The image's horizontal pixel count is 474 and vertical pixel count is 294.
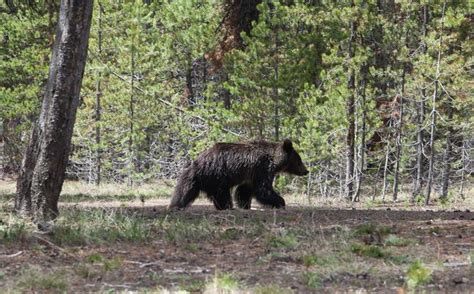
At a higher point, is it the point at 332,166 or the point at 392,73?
the point at 392,73

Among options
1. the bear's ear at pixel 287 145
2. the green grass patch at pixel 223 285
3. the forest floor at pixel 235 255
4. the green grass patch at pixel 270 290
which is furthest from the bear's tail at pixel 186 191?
the green grass patch at pixel 270 290

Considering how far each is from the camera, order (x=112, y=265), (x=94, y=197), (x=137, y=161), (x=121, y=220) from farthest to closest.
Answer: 1. (x=137, y=161)
2. (x=94, y=197)
3. (x=121, y=220)
4. (x=112, y=265)

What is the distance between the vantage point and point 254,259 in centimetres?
738

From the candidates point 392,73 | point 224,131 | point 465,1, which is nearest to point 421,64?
point 392,73

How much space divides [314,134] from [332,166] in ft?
19.9

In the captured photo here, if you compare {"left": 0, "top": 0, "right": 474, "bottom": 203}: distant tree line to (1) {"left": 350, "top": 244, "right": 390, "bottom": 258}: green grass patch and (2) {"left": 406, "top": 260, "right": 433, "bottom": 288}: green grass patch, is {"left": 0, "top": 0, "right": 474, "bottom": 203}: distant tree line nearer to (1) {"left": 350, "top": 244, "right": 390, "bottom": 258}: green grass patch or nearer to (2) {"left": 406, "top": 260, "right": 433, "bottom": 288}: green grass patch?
(1) {"left": 350, "top": 244, "right": 390, "bottom": 258}: green grass patch

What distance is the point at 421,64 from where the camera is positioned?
19.9m

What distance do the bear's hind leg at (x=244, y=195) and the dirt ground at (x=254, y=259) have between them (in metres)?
3.44

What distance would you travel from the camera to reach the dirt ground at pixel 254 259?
6.13 m

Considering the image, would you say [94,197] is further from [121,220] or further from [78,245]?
[78,245]

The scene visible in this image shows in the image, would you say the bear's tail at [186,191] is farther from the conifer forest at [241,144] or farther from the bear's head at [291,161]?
the bear's head at [291,161]

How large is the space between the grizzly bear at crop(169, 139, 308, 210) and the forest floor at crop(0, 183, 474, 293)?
6.47 feet

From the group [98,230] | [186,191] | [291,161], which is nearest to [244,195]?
[291,161]

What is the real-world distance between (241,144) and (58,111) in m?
4.40
